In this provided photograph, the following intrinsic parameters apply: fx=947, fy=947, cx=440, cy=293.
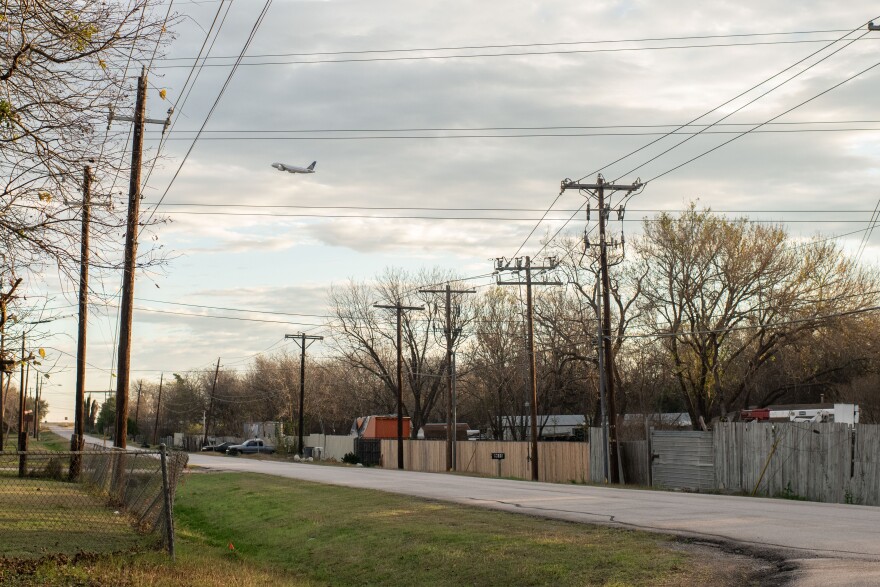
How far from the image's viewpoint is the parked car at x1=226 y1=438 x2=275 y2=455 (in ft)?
274

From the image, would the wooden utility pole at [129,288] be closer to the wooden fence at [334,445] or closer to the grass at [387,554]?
the grass at [387,554]

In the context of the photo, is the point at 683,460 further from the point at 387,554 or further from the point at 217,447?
the point at 217,447

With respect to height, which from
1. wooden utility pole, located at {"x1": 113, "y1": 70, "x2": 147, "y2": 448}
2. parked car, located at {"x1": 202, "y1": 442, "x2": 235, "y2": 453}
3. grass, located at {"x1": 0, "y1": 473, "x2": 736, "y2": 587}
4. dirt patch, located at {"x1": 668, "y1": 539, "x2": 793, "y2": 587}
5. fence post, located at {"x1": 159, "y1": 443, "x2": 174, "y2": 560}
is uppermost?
wooden utility pole, located at {"x1": 113, "y1": 70, "x2": 147, "y2": 448}

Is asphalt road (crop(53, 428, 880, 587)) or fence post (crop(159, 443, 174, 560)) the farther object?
fence post (crop(159, 443, 174, 560))

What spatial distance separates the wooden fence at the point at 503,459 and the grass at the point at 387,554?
2022 cm

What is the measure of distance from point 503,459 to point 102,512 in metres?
31.6

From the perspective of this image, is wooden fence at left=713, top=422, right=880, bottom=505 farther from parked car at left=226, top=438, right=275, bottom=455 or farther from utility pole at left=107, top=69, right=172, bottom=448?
parked car at left=226, top=438, right=275, bottom=455

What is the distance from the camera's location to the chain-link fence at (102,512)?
13.6 meters

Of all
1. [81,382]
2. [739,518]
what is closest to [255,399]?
[81,382]

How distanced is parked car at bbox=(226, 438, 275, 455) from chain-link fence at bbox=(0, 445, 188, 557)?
5872 centimetres

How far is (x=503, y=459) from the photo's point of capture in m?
48.6

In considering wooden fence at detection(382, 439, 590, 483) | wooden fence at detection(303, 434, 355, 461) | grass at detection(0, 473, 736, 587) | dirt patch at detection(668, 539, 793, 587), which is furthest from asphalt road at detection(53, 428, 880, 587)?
wooden fence at detection(303, 434, 355, 461)

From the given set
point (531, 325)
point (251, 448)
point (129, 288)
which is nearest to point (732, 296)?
point (531, 325)

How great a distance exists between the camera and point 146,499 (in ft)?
56.2
